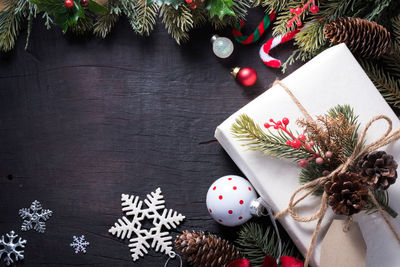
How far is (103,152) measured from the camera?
1207 millimetres

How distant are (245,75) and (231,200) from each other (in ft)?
1.21

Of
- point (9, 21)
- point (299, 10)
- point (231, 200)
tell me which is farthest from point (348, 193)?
point (9, 21)

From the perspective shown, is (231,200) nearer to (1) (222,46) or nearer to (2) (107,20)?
(1) (222,46)

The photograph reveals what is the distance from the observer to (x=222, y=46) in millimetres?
1155

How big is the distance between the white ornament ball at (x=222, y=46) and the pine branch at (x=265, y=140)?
26 cm

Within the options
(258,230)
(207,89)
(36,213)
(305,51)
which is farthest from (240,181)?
(36,213)

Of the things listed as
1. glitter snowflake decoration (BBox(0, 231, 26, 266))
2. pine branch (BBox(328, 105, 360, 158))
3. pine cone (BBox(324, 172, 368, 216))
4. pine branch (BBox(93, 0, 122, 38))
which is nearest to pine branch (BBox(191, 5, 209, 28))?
pine branch (BBox(93, 0, 122, 38))

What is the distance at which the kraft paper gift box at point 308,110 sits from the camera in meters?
1.02

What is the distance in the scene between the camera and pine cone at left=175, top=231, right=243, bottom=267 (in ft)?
3.38

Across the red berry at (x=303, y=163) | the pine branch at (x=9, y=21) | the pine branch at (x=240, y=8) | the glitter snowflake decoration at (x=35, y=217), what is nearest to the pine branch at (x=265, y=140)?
the red berry at (x=303, y=163)

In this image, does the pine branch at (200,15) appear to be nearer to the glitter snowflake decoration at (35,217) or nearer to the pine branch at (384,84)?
the pine branch at (384,84)

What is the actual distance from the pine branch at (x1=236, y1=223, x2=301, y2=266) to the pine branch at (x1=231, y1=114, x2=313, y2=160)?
0.25 meters

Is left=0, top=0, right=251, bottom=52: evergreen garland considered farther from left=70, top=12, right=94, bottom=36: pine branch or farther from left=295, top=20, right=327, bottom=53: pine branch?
left=295, top=20, right=327, bottom=53: pine branch

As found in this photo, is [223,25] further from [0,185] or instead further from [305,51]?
[0,185]
